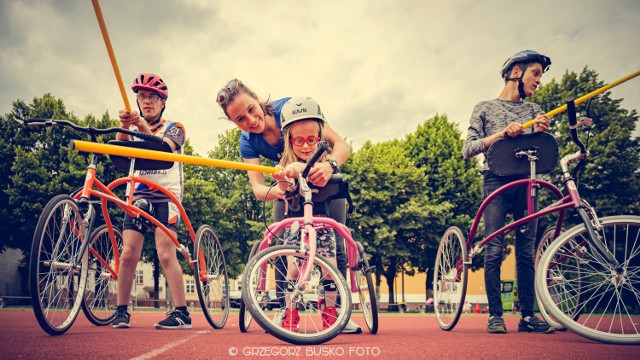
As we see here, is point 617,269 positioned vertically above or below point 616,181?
below

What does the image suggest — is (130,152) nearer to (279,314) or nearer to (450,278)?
(279,314)

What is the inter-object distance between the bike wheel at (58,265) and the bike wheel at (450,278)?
139 inches

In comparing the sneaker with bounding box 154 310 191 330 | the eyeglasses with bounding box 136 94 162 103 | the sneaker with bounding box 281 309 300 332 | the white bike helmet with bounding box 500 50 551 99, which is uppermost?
the white bike helmet with bounding box 500 50 551 99

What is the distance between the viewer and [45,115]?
22391 millimetres

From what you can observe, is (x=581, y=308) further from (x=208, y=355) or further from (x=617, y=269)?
(x=208, y=355)

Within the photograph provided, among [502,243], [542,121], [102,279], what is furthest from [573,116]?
[102,279]

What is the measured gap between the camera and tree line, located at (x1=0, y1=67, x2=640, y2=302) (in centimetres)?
2106

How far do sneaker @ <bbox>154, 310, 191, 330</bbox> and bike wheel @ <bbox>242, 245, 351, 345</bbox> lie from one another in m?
2.01

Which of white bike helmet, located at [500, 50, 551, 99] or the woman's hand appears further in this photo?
white bike helmet, located at [500, 50, 551, 99]

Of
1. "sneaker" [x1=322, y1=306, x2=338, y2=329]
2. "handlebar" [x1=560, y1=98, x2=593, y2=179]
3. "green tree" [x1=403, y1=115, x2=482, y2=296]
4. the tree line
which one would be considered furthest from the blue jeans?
"green tree" [x1=403, y1=115, x2=482, y2=296]

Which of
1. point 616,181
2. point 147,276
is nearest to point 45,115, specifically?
point 616,181

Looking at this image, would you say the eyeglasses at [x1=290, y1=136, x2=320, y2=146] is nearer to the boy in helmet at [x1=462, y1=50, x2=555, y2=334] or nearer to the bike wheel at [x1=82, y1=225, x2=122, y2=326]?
the boy in helmet at [x1=462, y1=50, x2=555, y2=334]

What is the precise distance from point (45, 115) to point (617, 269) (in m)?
25.0

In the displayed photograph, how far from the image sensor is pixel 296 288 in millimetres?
3057
